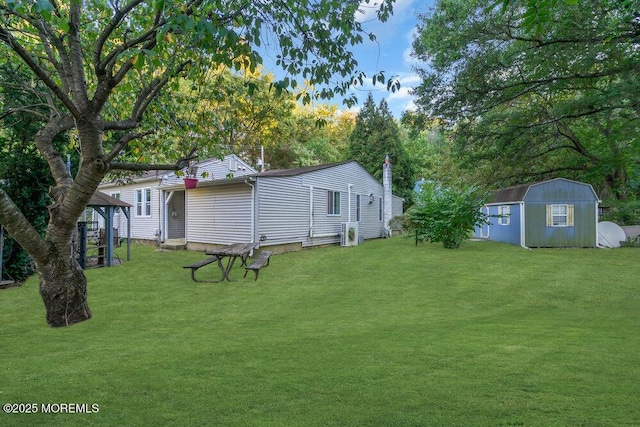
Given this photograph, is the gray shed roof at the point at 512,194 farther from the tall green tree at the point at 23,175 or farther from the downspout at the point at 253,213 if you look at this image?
the tall green tree at the point at 23,175

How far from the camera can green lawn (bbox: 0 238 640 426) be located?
2.76 meters

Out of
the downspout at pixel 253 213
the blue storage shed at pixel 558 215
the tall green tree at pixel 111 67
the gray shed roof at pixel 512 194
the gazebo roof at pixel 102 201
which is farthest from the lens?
the gray shed roof at pixel 512 194

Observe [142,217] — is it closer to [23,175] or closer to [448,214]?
[23,175]

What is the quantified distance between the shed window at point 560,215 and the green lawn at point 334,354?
24.1 feet

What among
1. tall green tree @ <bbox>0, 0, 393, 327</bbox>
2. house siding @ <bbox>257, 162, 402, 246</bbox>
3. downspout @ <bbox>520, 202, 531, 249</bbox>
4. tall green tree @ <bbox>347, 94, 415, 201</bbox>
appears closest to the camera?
tall green tree @ <bbox>0, 0, 393, 327</bbox>

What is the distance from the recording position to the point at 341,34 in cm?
517

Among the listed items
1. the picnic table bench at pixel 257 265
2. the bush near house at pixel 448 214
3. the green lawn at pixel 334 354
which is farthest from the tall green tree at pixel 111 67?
the bush near house at pixel 448 214

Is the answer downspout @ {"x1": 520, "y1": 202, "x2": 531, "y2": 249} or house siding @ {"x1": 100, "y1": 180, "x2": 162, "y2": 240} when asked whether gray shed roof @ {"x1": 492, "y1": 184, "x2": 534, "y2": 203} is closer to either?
downspout @ {"x1": 520, "y1": 202, "x2": 531, "y2": 249}

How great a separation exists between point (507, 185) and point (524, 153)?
235 inches

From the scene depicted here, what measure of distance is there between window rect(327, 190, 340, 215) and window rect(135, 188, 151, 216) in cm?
907

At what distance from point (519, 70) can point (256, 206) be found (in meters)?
9.99

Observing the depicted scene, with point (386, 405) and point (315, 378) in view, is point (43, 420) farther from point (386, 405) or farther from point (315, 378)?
point (386, 405)

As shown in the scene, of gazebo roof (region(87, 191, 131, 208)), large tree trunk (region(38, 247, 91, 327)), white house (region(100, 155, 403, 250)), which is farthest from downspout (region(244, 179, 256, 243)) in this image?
large tree trunk (region(38, 247, 91, 327))

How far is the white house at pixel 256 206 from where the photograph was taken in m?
15.0
